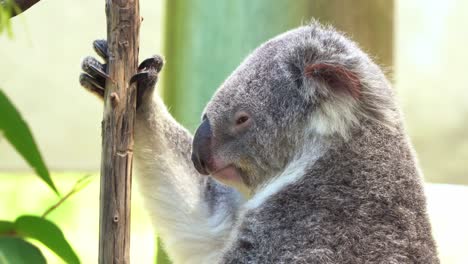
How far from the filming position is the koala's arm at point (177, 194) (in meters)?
2.72

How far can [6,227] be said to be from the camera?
42.4 inches

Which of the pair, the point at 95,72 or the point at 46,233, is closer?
the point at 46,233

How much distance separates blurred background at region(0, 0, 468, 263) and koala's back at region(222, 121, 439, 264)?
1.16 metres

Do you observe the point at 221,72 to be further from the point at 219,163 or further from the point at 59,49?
the point at 59,49

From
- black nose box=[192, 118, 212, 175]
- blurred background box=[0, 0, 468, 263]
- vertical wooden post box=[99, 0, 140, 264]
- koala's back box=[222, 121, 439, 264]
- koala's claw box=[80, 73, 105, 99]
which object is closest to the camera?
vertical wooden post box=[99, 0, 140, 264]

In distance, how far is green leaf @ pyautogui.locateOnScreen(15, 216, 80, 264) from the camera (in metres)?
1.11

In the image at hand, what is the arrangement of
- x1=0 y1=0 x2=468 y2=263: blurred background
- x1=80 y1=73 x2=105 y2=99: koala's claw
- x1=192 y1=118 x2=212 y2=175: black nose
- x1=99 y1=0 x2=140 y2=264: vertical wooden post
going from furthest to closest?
x1=0 y1=0 x2=468 y2=263: blurred background → x1=192 y1=118 x2=212 y2=175: black nose → x1=80 y1=73 x2=105 y2=99: koala's claw → x1=99 y1=0 x2=140 y2=264: vertical wooden post

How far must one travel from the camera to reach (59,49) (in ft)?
18.3

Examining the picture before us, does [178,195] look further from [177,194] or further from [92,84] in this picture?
[92,84]

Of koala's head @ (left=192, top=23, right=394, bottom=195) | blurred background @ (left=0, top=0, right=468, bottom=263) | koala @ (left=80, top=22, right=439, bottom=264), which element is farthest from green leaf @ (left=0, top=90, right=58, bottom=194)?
blurred background @ (left=0, top=0, right=468, bottom=263)

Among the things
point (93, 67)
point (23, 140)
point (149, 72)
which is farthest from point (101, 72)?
point (23, 140)

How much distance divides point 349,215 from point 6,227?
4.36 feet

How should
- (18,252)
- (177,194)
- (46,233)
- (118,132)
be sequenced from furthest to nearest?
1. (177,194)
2. (118,132)
3. (46,233)
4. (18,252)

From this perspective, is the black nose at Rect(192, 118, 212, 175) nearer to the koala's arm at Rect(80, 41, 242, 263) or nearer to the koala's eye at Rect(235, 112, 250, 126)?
the koala's eye at Rect(235, 112, 250, 126)
